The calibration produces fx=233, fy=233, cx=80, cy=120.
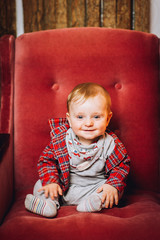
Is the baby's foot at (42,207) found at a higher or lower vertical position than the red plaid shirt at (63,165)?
lower

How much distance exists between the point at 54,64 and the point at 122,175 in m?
0.62

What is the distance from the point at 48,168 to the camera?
1.01 metres

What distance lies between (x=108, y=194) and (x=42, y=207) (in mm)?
251

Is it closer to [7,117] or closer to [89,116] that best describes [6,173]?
[7,117]

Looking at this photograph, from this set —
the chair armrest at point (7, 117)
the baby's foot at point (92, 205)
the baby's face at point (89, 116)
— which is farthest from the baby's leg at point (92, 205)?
the chair armrest at point (7, 117)

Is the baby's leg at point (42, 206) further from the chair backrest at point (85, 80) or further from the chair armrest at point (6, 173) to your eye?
the chair backrest at point (85, 80)

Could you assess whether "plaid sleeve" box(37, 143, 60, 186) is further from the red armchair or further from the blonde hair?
the blonde hair

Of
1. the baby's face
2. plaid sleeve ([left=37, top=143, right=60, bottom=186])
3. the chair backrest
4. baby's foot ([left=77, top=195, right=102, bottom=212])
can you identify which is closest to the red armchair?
the chair backrest

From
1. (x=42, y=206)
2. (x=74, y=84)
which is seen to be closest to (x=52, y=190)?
(x=42, y=206)

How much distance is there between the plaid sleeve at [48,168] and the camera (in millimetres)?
966

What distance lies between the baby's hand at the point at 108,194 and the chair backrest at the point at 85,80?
290 millimetres

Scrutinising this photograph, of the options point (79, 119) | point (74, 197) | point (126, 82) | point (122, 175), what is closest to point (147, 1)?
point (126, 82)

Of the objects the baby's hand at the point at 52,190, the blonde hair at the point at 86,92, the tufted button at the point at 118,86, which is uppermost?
the tufted button at the point at 118,86

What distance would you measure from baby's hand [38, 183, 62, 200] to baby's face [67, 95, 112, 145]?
23cm
